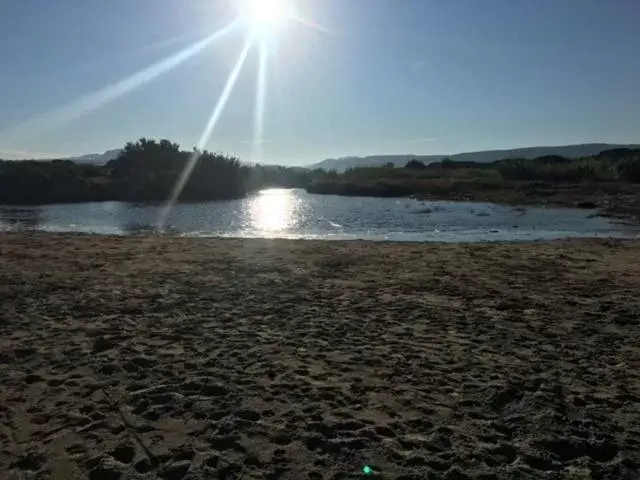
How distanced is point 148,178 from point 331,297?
40.9m

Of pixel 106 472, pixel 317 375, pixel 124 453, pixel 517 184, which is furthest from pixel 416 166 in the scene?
pixel 106 472

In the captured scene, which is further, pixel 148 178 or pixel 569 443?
pixel 148 178

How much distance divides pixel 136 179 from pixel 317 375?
44.4 meters

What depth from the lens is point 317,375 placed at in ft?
17.7

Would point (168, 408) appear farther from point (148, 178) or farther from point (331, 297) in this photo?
point (148, 178)

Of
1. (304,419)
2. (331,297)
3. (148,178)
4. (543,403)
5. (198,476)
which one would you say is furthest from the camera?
(148,178)

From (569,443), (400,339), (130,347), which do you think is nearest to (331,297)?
(400,339)

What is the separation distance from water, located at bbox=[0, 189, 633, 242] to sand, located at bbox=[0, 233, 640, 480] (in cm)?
1038

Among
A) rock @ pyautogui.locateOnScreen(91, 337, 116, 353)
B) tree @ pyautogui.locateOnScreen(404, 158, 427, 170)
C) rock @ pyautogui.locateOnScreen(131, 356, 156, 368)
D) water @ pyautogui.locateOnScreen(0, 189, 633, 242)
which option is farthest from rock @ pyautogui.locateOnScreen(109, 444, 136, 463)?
tree @ pyautogui.locateOnScreen(404, 158, 427, 170)

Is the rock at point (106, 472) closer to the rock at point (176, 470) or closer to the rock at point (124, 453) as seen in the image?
the rock at point (124, 453)

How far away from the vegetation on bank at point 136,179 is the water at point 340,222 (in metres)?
8.66

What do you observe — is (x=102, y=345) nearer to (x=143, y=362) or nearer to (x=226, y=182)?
(x=143, y=362)

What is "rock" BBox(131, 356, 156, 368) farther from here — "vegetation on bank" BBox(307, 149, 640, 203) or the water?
"vegetation on bank" BBox(307, 149, 640, 203)

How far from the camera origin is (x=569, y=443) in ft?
13.5
